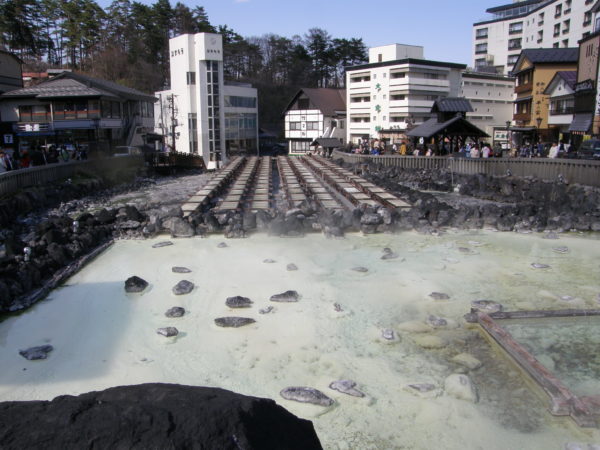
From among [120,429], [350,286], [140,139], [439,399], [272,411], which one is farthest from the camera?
[140,139]

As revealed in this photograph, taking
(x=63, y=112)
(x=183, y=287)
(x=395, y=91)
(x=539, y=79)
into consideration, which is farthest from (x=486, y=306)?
(x=395, y=91)

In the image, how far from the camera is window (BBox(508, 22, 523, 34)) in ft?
228

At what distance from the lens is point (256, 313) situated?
802 cm

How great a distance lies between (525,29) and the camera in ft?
204

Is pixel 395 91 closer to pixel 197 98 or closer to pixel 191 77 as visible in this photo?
pixel 197 98

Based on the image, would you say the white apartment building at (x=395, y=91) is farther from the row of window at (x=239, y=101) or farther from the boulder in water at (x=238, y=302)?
the boulder in water at (x=238, y=302)

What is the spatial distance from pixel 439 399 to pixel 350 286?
3882mm

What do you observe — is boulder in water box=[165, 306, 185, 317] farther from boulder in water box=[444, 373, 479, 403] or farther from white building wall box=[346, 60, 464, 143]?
white building wall box=[346, 60, 464, 143]

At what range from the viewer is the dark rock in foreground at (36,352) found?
6668mm

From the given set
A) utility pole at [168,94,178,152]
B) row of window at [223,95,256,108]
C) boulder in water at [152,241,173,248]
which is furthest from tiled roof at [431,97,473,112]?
row of window at [223,95,256,108]

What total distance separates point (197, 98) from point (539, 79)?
103 ft

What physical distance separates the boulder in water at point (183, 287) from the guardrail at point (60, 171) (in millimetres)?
11349

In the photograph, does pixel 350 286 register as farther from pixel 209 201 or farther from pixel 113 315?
pixel 209 201

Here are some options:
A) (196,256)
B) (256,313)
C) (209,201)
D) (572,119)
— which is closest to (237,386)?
(256,313)
